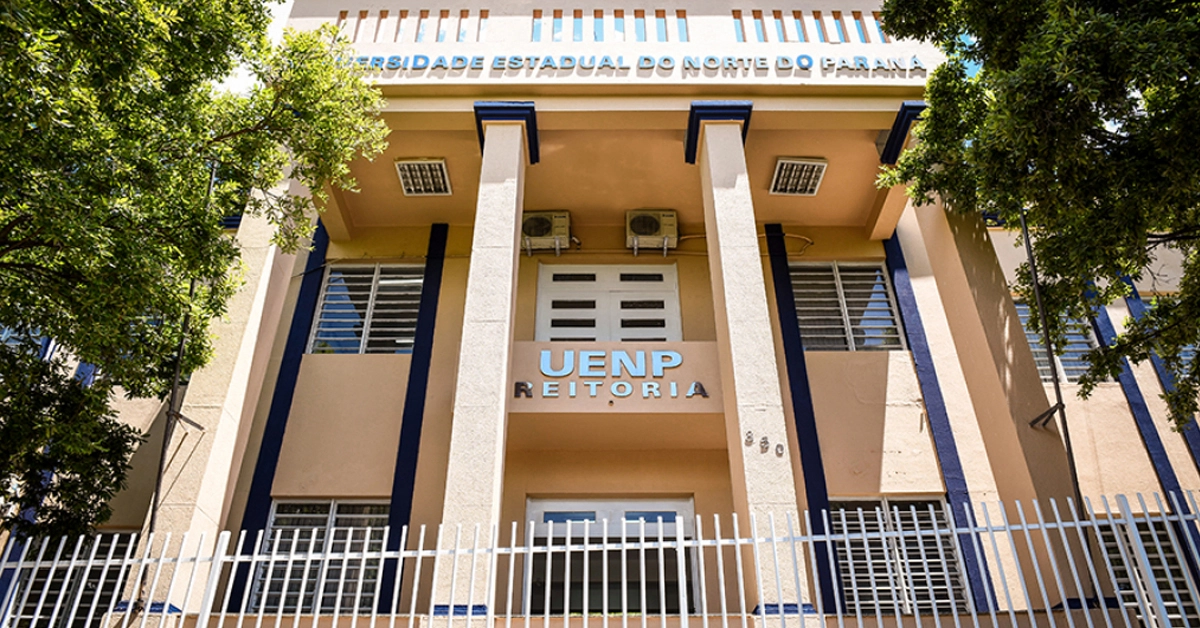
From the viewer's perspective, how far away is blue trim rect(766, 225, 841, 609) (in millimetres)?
9234

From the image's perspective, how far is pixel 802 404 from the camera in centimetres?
1073

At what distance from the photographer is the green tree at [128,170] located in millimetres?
5156

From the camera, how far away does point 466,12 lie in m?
11.3

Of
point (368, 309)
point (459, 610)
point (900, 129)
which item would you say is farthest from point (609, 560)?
point (900, 129)

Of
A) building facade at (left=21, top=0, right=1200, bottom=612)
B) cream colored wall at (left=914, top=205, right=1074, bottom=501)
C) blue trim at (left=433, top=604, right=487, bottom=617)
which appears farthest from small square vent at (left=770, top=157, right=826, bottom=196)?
blue trim at (left=433, top=604, right=487, bottom=617)

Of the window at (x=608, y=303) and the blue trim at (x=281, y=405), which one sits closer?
the blue trim at (x=281, y=405)

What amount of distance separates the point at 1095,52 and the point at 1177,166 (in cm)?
106

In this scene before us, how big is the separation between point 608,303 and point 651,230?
1.33 metres

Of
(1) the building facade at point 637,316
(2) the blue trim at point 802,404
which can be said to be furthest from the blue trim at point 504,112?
(2) the blue trim at point 802,404

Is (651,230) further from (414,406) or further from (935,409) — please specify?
(935,409)

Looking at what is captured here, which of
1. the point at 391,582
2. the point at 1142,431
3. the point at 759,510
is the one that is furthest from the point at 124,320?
the point at 1142,431

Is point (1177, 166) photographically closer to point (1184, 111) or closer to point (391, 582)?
point (1184, 111)

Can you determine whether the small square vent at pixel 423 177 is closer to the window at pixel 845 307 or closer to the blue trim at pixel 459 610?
the window at pixel 845 307

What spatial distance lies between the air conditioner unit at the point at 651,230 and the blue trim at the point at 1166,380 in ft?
19.4
